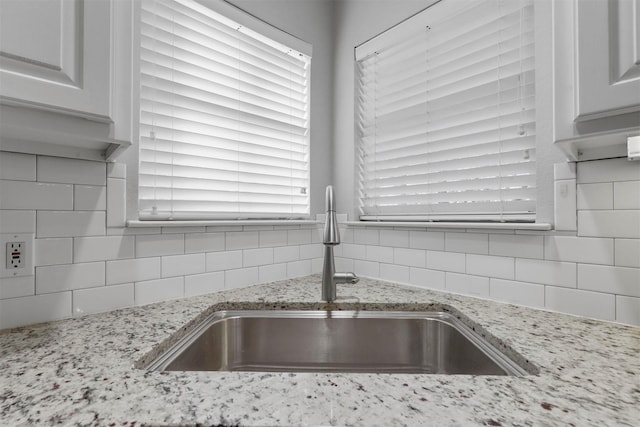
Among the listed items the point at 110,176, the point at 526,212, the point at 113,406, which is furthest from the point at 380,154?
the point at 113,406

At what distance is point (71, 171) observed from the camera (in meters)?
0.89

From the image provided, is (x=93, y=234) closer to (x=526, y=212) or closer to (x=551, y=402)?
(x=551, y=402)

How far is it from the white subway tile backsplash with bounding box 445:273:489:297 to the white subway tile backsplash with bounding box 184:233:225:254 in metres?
0.95

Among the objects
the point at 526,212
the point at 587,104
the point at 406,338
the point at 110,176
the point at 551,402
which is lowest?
the point at 406,338

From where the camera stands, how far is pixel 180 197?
44.3 inches

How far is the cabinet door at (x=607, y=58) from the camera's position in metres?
0.58

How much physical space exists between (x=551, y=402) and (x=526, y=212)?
2.34ft

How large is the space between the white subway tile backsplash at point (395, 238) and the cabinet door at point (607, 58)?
0.79 m

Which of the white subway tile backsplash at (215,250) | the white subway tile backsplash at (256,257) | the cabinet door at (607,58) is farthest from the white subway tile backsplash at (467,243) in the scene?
the white subway tile backsplash at (256,257)

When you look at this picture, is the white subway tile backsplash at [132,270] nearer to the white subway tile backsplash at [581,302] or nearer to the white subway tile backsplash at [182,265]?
the white subway tile backsplash at [182,265]

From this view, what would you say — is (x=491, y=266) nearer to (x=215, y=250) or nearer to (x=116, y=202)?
(x=215, y=250)

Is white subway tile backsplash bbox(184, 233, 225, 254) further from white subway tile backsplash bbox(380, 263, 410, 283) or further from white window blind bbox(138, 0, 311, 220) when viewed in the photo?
white subway tile backsplash bbox(380, 263, 410, 283)

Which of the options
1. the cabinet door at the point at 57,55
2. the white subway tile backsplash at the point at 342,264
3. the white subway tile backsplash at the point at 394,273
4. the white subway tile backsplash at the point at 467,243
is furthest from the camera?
the white subway tile backsplash at the point at 342,264

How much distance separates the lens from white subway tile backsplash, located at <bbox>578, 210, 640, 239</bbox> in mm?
823
